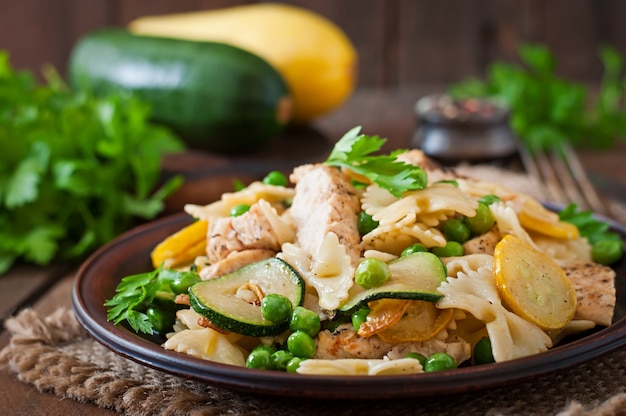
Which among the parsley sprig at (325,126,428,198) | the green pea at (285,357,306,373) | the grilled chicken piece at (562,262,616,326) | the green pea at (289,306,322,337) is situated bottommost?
the grilled chicken piece at (562,262,616,326)

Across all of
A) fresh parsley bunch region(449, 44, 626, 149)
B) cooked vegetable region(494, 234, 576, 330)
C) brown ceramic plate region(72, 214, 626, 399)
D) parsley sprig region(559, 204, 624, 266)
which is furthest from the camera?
fresh parsley bunch region(449, 44, 626, 149)

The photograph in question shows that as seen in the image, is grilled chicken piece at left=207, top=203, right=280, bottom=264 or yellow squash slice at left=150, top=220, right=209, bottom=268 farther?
yellow squash slice at left=150, top=220, right=209, bottom=268

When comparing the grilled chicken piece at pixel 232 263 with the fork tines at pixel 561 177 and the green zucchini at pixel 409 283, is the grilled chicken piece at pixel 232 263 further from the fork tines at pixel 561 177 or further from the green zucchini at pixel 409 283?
the fork tines at pixel 561 177

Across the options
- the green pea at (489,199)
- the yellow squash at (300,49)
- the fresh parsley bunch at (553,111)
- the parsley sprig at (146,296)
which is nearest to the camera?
the parsley sprig at (146,296)

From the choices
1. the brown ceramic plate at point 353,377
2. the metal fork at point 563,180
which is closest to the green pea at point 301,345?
the brown ceramic plate at point 353,377

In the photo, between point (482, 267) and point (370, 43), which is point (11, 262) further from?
point (370, 43)

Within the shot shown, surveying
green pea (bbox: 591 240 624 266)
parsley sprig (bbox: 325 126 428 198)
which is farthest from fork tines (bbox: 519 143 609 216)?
parsley sprig (bbox: 325 126 428 198)

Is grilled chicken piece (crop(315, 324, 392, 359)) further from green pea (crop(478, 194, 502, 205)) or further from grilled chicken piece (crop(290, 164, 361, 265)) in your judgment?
green pea (crop(478, 194, 502, 205))
